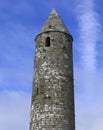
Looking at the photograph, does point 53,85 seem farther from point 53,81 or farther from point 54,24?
point 54,24

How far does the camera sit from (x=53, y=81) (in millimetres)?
18438

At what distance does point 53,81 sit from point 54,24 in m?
3.72

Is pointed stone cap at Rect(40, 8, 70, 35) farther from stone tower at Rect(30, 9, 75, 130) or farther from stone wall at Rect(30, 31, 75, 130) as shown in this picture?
stone wall at Rect(30, 31, 75, 130)

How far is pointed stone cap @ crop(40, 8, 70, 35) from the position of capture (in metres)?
20.0

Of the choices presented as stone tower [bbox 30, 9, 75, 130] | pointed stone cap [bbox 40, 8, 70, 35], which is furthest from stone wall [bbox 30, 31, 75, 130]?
pointed stone cap [bbox 40, 8, 70, 35]

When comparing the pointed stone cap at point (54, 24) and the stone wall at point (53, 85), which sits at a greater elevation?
the pointed stone cap at point (54, 24)

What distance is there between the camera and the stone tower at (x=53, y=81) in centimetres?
1777

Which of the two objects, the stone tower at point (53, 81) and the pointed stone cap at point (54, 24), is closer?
the stone tower at point (53, 81)

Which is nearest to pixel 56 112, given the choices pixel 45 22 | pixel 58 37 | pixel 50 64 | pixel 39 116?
pixel 39 116

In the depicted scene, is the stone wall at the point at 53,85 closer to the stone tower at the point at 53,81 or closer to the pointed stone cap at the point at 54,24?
the stone tower at the point at 53,81

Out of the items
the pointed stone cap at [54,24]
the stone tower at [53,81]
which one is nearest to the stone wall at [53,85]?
the stone tower at [53,81]

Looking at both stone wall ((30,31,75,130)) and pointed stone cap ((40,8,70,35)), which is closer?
stone wall ((30,31,75,130))

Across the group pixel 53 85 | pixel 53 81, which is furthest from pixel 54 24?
pixel 53 85

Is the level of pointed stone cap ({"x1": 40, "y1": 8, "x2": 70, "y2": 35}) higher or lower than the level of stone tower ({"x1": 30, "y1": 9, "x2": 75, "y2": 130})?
higher
